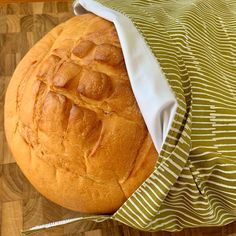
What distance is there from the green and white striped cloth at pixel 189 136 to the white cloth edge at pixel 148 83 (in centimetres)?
1

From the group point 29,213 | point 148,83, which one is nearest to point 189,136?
point 148,83

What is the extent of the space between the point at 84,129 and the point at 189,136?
166mm

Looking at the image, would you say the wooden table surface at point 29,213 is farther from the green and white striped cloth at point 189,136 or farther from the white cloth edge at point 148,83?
the white cloth edge at point 148,83

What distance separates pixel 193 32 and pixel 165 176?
0.93 ft

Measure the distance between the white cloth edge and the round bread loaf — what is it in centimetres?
3

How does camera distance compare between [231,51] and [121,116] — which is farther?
[231,51]

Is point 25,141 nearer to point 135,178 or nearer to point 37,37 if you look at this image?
point 135,178

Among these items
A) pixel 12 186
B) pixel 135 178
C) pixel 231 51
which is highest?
pixel 231 51

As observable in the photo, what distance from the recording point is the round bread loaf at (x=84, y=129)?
0.59m

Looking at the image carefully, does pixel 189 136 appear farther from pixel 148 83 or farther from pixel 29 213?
pixel 29 213

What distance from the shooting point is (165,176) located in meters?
0.56

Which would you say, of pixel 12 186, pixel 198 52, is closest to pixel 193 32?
pixel 198 52

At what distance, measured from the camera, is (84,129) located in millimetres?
591

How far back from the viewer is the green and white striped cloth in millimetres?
557
